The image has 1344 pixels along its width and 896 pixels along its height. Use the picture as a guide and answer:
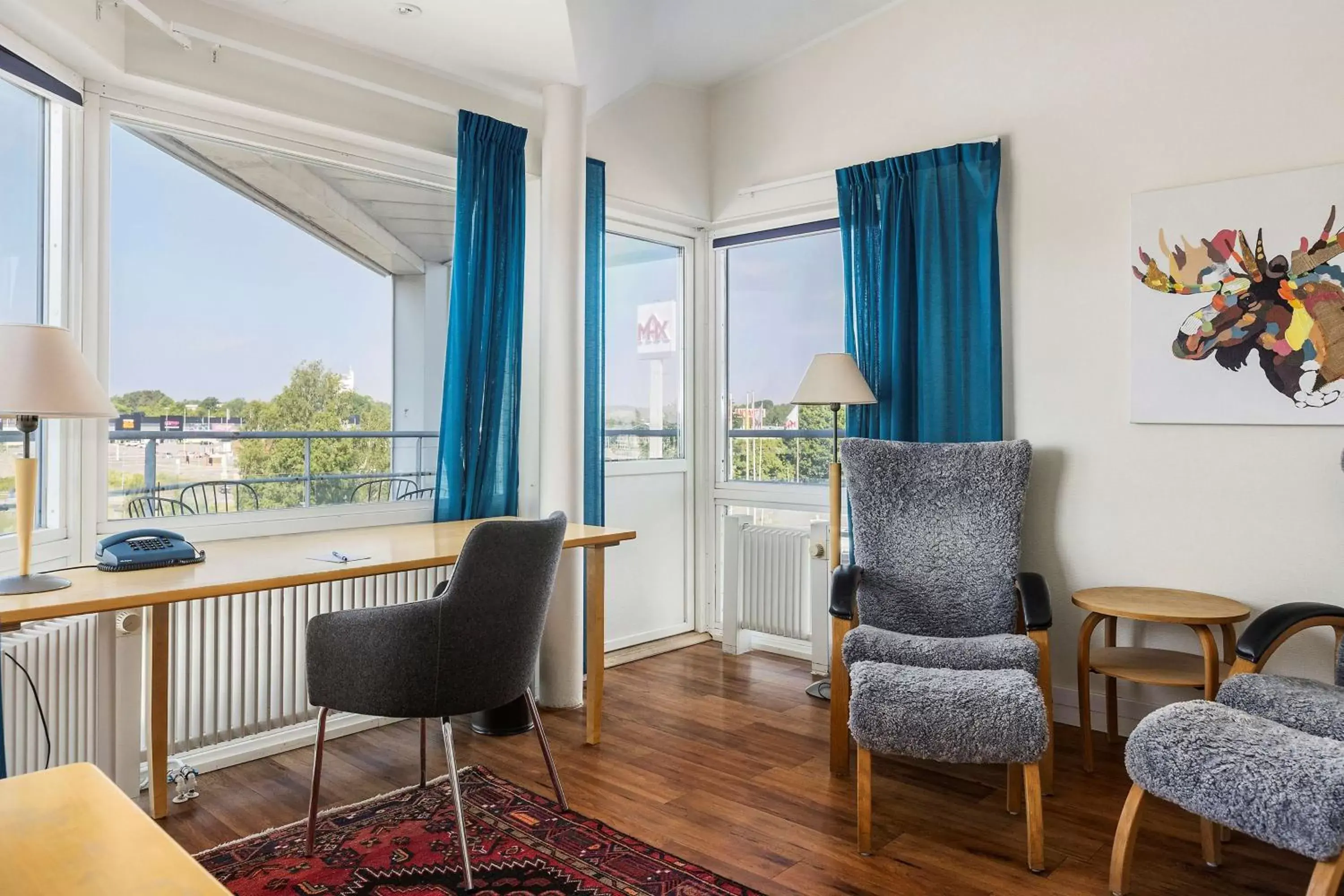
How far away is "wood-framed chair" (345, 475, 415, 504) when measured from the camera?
3.29 m

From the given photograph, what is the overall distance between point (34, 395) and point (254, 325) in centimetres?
104

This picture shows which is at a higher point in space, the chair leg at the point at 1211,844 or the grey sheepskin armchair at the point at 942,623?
the grey sheepskin armchair at the point at 942,623

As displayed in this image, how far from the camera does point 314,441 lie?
3143mm

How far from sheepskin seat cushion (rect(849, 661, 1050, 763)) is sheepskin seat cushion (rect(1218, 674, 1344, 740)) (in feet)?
1.54

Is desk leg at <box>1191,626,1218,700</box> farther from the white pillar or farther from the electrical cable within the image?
the electrical cable

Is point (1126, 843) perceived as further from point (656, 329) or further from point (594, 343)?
point (656, 329)

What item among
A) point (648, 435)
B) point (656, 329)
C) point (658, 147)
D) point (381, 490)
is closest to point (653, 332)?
point (656, 329)

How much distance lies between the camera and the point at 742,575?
4172mm

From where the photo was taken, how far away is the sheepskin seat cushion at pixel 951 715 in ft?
7.02

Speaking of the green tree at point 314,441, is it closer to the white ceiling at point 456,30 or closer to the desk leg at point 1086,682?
the white ceiling at point 456,30

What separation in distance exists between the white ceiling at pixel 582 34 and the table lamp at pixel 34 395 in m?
1.35

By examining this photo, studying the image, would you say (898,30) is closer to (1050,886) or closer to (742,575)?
(742,575)

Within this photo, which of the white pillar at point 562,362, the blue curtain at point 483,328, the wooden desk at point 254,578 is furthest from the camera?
the white pillar at point 562,362

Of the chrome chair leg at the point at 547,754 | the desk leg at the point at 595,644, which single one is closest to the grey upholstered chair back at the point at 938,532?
the desk leg at the point at 595,644
